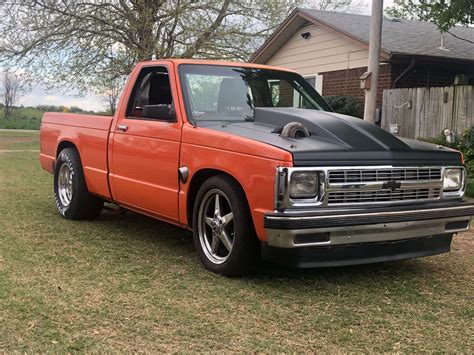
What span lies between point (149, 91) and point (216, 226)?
2.00m

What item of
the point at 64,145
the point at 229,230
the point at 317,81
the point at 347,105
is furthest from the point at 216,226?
the point at 317,81

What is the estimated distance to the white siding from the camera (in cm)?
1391

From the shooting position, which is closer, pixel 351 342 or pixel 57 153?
pixel 351 342

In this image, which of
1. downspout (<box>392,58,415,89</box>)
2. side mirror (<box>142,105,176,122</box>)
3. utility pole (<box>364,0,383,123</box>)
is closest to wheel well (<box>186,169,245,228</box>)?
side mirror (<box>142,105,176,122</box>)

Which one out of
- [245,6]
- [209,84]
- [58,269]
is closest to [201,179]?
[209,84]

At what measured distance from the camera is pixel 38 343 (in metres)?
3.17

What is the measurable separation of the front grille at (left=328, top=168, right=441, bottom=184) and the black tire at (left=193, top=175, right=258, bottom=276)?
28.1 inches

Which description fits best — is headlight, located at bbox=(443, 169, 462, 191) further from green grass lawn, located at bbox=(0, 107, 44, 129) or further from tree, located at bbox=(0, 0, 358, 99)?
green grass lawn, located at bbox=(0, 107, 44, 129)

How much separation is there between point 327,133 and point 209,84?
1.46 metres

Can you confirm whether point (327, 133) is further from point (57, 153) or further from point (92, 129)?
point (57, 153)

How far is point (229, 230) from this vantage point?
14.7 ft

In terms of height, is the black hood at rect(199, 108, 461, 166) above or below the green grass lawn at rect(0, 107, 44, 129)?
above

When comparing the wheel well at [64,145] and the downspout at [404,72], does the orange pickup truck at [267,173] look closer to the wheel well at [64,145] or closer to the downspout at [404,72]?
the wheel well at [64,145]

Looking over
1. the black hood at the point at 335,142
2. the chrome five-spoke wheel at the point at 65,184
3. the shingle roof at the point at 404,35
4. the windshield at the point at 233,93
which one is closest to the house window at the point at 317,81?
the shingle roof at the point at 404,35
